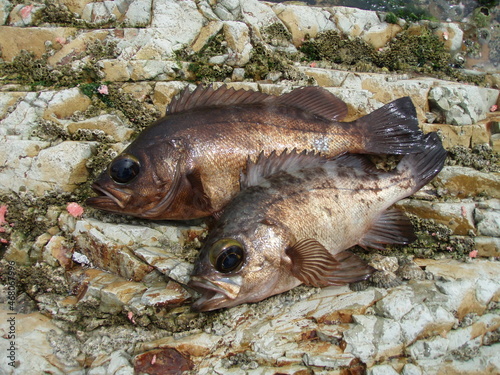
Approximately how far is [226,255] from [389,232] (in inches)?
78.7

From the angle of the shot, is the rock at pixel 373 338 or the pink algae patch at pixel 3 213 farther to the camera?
the pink algae patch at pixel 3 213

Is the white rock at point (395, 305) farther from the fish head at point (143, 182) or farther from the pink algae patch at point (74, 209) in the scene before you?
the pink algae patch at point (74, 209)

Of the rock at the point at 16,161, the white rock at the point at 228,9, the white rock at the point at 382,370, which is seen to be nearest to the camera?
the white rock at the point at 382,370

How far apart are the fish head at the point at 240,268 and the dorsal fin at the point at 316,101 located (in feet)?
6.10

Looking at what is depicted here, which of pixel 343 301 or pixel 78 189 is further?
pixel 78 189

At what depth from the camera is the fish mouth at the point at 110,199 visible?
13.6 ft

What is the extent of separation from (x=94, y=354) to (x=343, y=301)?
7.80ft

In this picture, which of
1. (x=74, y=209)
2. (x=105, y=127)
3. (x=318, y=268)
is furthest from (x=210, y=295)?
(x=105, y=127)

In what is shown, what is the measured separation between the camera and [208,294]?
11.7 feet

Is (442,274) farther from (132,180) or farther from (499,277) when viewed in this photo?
(132,180)

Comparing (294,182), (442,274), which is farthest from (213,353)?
(442,274)

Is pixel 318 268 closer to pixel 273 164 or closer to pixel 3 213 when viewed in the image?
pixel 273 164

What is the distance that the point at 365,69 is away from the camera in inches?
240

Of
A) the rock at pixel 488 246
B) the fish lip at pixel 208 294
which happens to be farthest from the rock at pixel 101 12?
the rock at pixel 488 246
